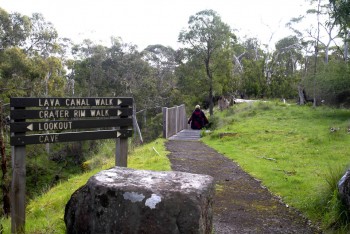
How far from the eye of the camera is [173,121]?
18.3m

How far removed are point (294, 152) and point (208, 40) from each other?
14.8 m

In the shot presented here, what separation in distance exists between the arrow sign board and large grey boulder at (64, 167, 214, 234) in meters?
1.29


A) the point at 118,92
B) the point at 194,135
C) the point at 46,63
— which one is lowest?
the point at 194,135

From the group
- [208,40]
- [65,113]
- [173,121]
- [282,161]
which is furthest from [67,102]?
[208,40]

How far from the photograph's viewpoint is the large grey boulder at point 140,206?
3.66 m

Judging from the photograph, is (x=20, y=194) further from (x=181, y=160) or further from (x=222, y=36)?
(x=222, y=36)

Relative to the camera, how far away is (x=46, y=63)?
27312 mm

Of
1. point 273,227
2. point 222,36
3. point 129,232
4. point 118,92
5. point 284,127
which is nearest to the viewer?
point 129,232

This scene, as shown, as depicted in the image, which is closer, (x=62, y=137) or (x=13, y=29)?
(x=62, y=137)

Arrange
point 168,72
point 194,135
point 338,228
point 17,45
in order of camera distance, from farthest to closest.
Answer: point 168,72 < point 17,45 < point 194,135 < point 338,228

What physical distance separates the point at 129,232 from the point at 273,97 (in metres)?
35.5

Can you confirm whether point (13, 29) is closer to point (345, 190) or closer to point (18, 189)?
point (18, 189)

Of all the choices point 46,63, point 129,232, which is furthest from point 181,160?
point 46,63

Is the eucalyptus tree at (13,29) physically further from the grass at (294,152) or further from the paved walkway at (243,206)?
the paved walkway at (243,206)
